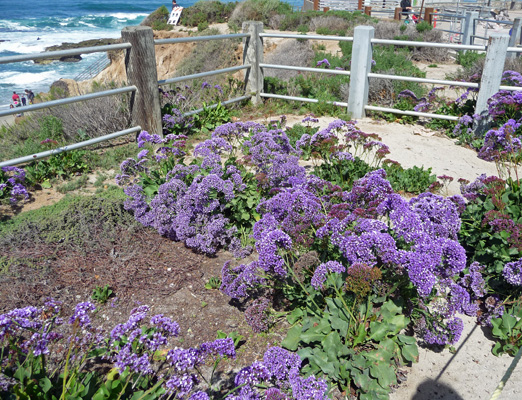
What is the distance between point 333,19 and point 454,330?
79.3 ft

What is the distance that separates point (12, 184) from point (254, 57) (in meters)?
5.07

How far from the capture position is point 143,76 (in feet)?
20.5

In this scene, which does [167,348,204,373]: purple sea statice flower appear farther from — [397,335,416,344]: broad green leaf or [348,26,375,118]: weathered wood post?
[348,26,375,118]: weathered wood post

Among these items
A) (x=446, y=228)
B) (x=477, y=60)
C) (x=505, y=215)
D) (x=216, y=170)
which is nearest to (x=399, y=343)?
(x=446, y=228)

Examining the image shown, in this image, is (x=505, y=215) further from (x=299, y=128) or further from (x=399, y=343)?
(x=299, y=128)

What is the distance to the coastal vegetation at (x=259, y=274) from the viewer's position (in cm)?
216

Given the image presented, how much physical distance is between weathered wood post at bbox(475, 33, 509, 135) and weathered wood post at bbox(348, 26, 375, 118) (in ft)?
6.11

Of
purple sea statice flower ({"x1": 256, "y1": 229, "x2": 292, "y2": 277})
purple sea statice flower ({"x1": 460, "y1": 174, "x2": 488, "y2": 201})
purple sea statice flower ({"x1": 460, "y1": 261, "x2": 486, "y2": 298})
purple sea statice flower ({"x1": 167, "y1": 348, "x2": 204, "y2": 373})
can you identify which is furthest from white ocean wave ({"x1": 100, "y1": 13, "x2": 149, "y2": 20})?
purple sea statice flower ({"x1": 167, "y1": 348, "x2": 204, "y2": 373})

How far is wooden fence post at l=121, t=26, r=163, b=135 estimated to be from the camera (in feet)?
20.0

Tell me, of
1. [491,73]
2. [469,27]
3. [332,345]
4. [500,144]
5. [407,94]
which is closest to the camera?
[332,345]

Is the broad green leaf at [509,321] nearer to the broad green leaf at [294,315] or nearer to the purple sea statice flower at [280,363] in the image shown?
the broad green leaf at [294,315]

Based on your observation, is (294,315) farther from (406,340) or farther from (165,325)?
(165,325)

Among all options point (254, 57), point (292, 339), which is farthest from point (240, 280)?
point (254, 57)

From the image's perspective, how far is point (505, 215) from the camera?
328 cm
